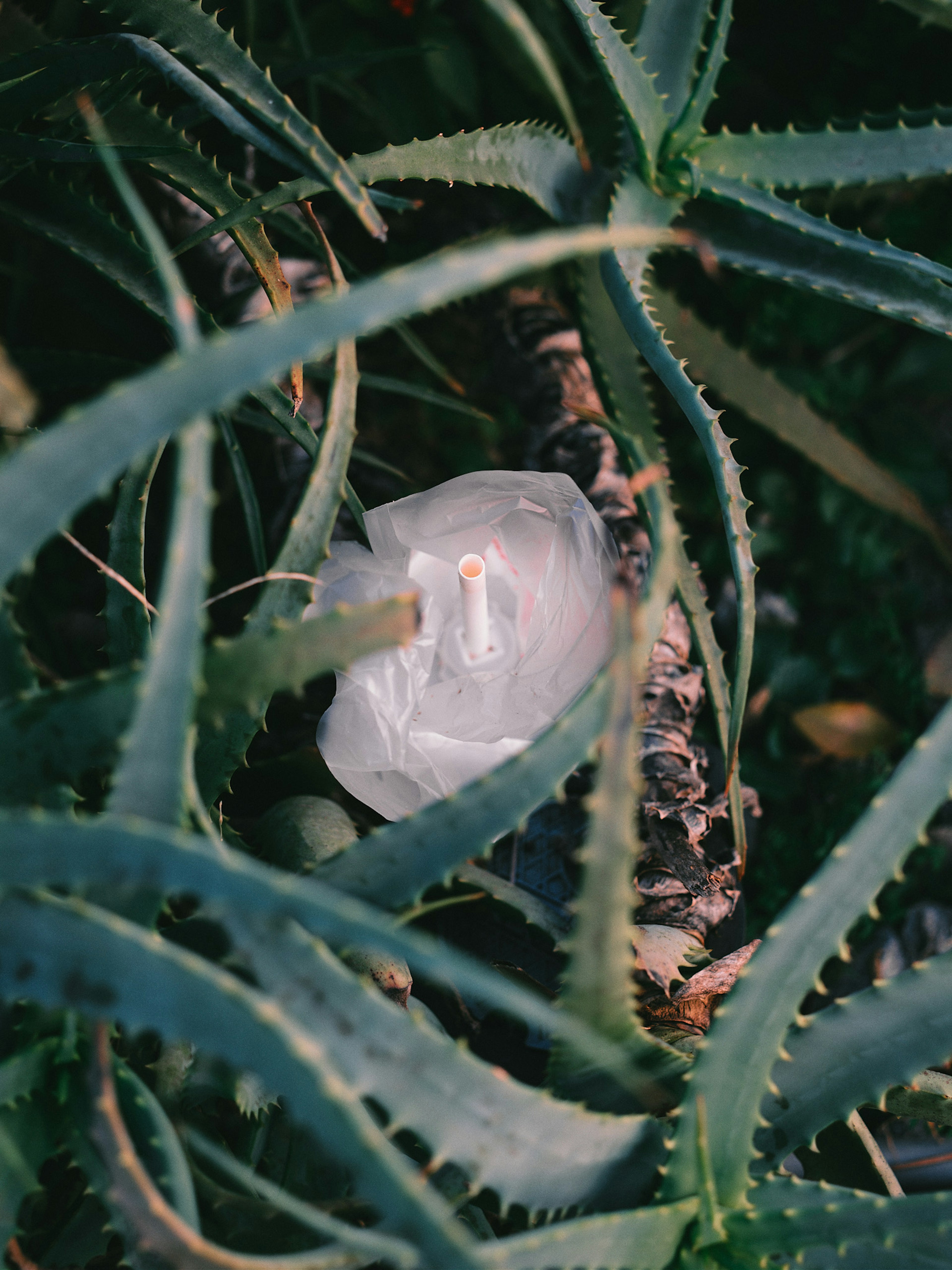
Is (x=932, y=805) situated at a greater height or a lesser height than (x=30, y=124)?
lesser

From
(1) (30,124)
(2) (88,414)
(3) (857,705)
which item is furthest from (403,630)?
(3) (857,705)

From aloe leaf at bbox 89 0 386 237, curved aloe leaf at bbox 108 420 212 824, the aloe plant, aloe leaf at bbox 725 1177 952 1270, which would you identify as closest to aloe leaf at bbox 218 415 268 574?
the aloe plant

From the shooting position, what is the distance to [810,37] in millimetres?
1086

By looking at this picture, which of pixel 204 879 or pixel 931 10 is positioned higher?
pixel 931 10

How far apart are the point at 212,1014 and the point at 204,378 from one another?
24 centimetres

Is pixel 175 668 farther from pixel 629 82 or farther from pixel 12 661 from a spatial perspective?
pixel 629 82

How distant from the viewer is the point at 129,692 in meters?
0.39

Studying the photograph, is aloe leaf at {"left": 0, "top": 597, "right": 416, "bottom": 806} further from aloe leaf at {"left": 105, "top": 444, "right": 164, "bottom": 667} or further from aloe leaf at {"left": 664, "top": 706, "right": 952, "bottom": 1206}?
aloe leaf at {"left": 664, "top": 706, "right": 952, "bottom": 1206}

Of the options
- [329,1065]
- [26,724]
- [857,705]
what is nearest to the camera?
[329,1065]

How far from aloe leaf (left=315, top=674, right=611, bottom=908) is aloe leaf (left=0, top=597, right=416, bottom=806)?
90 millimetres

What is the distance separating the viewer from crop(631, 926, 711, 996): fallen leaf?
603 mm

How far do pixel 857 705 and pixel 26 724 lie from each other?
95 cm

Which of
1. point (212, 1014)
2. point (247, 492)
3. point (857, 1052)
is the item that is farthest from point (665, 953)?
point (247, 492)

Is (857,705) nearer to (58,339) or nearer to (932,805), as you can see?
(932,805)
